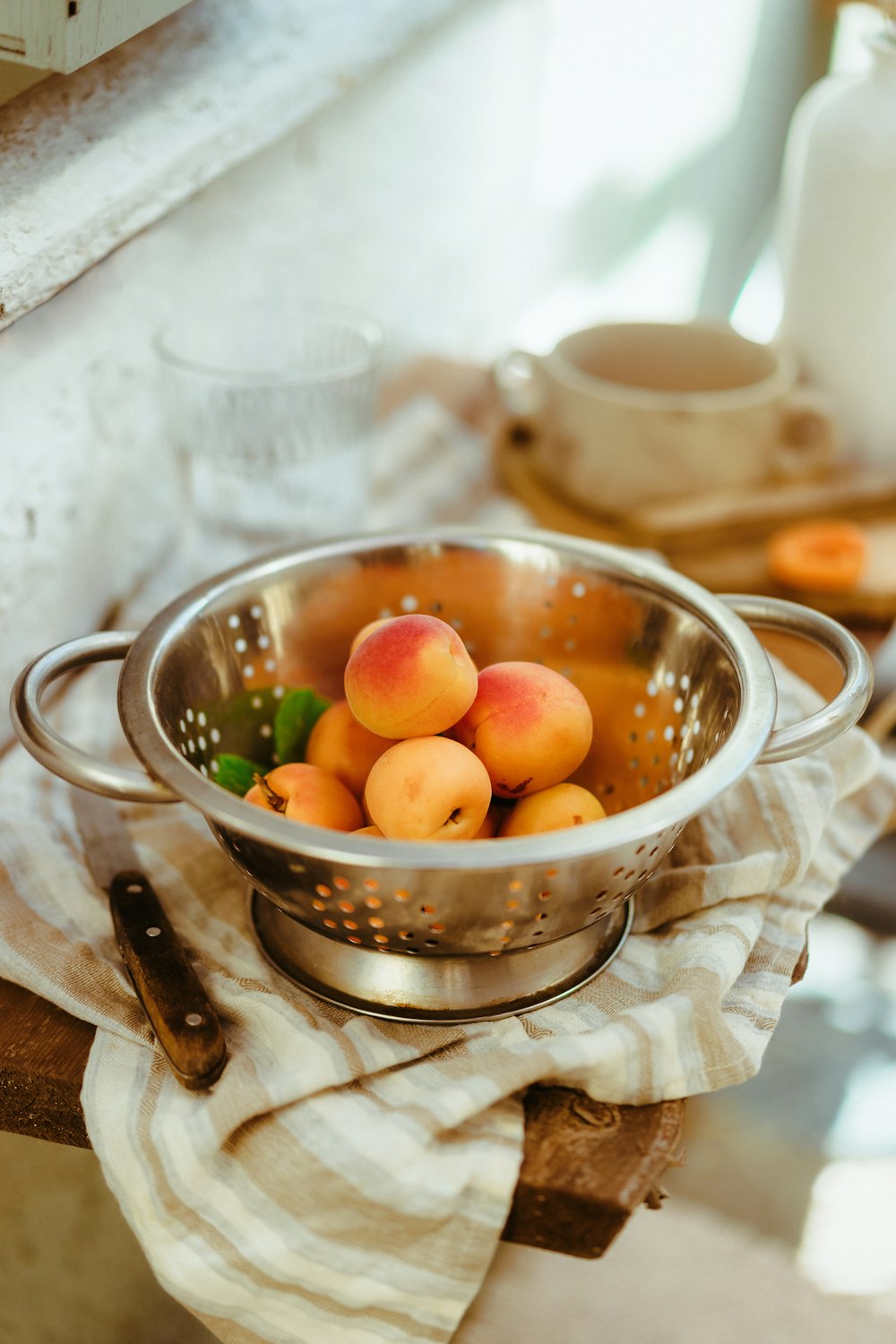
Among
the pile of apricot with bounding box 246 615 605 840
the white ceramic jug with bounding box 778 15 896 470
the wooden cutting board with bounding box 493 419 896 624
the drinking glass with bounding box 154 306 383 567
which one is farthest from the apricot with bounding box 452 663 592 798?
the white ceramic jug with bounding box 778 15 896 470

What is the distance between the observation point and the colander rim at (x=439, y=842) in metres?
0.40

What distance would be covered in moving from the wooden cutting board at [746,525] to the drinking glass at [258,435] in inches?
7.8

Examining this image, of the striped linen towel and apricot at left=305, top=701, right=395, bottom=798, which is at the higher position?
apricot at left=305, top=701, right=395, bottom=798

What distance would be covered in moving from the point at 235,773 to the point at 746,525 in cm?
54

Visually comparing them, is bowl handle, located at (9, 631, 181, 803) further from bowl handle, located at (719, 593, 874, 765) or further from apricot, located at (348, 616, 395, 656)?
bowl handle, located at (719, 593, 874, 765)

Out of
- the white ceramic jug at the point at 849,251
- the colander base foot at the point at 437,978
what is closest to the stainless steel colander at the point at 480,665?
the colander base foot at the point at 437,978

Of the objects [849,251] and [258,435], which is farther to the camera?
[849,251]

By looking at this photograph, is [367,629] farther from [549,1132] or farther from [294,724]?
[549,1132]

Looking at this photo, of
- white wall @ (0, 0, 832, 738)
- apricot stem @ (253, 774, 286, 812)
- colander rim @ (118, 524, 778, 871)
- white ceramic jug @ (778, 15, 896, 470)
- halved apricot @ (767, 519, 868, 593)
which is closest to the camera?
colander rim @ (118, 524, 778, 871)

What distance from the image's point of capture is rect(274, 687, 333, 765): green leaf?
57 cm

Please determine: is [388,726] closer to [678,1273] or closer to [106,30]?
[106,30]

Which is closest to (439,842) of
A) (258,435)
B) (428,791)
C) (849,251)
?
(428,791)

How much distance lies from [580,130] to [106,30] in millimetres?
1077

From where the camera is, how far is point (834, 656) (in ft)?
1.77
